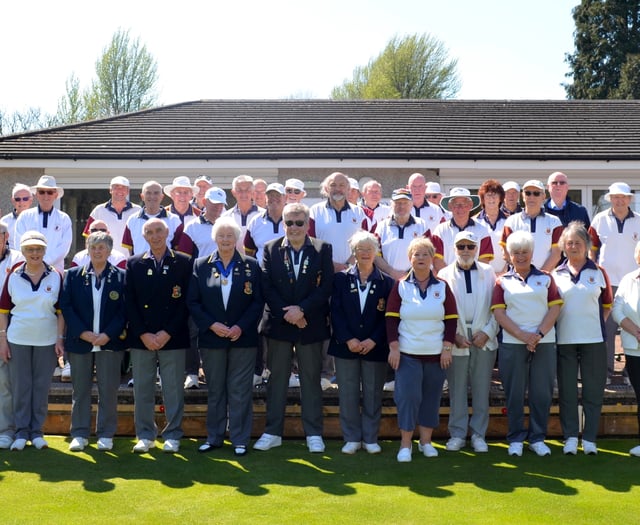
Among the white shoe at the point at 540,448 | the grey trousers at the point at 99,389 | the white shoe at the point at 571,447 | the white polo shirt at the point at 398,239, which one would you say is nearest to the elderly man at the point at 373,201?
the white polo shirt at the point at 398,239

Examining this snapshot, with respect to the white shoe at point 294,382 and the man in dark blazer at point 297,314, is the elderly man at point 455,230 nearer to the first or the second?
the man in dark blazer at point 297,314

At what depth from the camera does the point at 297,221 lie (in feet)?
22.2

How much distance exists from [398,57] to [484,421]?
32.3 meters

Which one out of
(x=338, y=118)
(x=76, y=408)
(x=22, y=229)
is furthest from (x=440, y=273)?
(x=338, y=118)

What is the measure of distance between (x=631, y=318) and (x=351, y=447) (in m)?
2.64

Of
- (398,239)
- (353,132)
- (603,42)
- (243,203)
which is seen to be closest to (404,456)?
(398,239)

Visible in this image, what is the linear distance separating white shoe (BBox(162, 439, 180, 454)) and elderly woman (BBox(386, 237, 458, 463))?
6.17ft

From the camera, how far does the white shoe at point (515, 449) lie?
21.8 feet

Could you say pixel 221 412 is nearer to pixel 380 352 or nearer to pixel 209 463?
pixel 209 463

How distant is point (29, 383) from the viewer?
22.5ft

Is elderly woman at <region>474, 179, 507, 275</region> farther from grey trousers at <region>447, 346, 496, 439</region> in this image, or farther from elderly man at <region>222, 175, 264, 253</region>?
elderly man at <region>222, 175, 264, 253</region>

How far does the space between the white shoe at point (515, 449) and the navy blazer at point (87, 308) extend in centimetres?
338

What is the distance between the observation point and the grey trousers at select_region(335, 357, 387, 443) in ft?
22.2

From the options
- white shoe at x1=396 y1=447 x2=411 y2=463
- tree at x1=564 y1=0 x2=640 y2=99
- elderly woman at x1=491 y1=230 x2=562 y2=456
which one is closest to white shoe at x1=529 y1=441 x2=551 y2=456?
elderly woman at x1=491 y1=230 x2=562 y2=456
